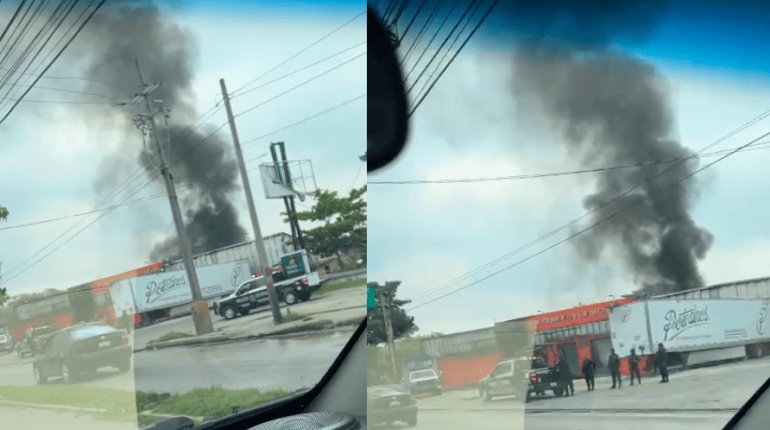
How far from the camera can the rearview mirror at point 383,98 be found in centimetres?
310

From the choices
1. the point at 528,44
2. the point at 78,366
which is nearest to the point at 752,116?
the point at 528,44

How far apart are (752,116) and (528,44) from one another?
69 cm

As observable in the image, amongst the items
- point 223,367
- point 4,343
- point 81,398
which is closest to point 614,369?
point 223,367

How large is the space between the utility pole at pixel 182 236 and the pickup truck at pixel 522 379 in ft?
3.53

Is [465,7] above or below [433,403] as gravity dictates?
above

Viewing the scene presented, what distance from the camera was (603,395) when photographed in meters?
2.64

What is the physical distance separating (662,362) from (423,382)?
1.10 meters

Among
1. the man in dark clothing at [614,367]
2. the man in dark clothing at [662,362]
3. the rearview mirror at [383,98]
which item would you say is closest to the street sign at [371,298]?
the rearview mirror at [383,98]

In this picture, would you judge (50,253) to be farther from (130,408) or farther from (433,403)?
(433,403)

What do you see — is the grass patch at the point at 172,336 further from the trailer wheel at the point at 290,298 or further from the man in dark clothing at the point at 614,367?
the man in dark clothing at the point at 614,367

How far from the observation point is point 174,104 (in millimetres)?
2824

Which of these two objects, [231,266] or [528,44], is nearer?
[528,44]

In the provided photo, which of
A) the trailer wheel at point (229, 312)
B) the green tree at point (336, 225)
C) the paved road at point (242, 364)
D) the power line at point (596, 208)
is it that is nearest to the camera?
the power line at point (596, 208)

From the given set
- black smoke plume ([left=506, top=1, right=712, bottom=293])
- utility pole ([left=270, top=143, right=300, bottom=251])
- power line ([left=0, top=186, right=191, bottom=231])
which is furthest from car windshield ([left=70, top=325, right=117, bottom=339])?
black smoke plume ([left=506, top=1, right=712, bottom=293])
